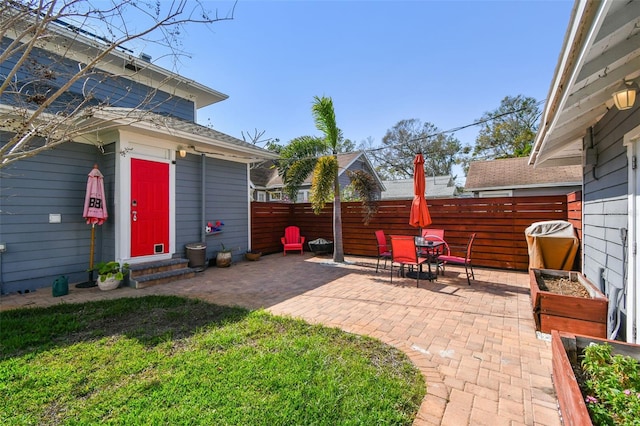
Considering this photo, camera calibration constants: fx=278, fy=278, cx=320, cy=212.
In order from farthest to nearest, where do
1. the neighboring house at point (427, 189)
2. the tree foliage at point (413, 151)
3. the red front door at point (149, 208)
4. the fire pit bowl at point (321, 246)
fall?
the tree foliage at point (413, 151), the neighboring house at point (427, 189), the fire pit bowl at point (321, 246), the red front door at point (149, 208)

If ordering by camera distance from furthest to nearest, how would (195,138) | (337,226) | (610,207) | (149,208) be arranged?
(337,226)
(195,138)
(149,208)
(610,207)

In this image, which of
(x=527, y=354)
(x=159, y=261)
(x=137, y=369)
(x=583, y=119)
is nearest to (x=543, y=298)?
(x=527, y=354)

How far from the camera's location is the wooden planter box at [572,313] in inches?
112

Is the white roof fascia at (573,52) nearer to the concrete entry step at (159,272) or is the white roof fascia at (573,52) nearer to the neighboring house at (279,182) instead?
the concrete entry step at (159,272)

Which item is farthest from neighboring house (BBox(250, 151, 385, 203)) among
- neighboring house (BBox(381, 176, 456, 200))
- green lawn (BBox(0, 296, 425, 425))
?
green lawn (BBox(0, 296, 425, 425))

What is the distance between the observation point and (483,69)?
9.30 m

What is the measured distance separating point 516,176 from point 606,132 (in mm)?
11326

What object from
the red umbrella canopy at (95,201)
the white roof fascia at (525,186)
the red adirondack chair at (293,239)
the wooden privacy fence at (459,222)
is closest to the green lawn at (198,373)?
the red umbrella canopy at (95,201)

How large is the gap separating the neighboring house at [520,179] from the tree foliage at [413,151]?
15006 mm

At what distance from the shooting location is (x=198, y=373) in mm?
2439

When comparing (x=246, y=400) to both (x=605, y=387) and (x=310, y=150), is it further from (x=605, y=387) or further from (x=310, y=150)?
(x=310, y=150)

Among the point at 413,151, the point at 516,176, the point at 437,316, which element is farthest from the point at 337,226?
the point at 413,151

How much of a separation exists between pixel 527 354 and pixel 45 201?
313 inches

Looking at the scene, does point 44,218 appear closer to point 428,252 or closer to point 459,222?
point 428,252
